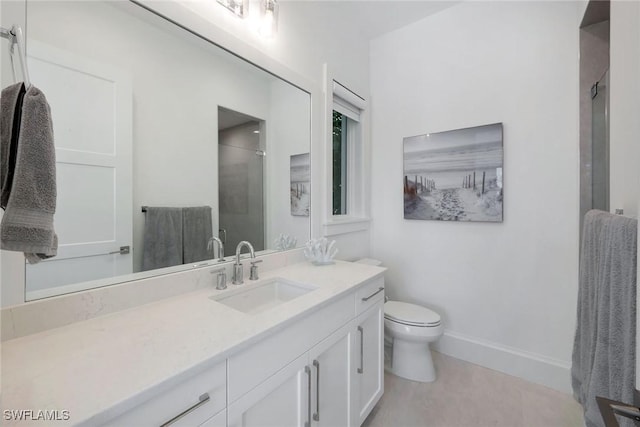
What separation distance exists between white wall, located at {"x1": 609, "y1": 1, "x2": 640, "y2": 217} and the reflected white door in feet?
5.45

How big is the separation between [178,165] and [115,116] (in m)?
0.29

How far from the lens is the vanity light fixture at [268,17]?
1444 millimetres

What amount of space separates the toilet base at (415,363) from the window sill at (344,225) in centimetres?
94

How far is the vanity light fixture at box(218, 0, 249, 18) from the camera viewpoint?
131 centimetres

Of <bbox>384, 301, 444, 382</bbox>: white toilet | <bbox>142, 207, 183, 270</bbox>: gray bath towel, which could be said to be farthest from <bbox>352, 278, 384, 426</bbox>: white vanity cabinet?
<bbox>142, 207, 183, 270</bbox>: gray bath towel

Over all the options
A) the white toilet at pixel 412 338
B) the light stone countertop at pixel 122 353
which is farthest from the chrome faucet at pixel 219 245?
the white toilet at pixel 412 338

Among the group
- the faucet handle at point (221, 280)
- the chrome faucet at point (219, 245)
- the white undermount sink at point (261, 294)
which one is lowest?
the white undermount sink at point (261, 294)

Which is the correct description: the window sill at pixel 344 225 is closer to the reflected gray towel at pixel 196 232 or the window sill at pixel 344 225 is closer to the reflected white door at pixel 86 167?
the reflected gray towel at pixel 196 232

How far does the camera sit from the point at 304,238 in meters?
1.85

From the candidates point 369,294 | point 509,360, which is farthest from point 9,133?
point 509,360

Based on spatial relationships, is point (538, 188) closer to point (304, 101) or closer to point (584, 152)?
point (584, 152)

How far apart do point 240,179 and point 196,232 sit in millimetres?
391

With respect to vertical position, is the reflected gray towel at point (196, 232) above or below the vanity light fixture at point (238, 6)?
below

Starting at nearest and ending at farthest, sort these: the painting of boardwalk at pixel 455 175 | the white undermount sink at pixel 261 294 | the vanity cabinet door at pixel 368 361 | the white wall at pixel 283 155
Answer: the white undermount sink at pixel 261 294
the vanity cabinet door at pixel 368 361
the white wall at pixel 283 155
the painting of boardwalk at pixel 455 175
